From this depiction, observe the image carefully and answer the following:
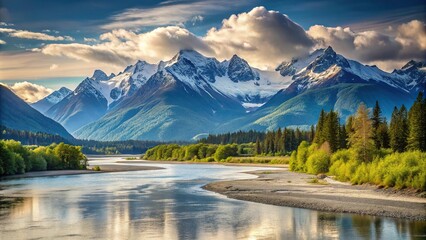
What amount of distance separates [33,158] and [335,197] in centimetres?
10592

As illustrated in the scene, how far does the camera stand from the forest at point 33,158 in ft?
439

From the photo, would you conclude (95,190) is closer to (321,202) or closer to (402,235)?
(321,202)

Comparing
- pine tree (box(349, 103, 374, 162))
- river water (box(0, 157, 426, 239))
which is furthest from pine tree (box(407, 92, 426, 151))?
river water (box(0, 157, 426, 239))

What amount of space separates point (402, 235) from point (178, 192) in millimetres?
47212

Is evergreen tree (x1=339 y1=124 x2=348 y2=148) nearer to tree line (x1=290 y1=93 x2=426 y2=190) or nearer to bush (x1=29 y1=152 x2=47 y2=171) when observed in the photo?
tree line (x1=290 y1=93 x2=426 y2=190)

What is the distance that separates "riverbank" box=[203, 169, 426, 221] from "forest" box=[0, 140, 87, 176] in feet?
196

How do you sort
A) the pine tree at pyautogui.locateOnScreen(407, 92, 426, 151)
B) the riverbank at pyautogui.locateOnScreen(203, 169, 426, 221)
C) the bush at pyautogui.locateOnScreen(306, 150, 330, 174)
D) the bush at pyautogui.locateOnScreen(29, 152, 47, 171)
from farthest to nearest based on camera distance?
the bush at pyautogui.locateOnScreen(29, 152, 47, 171) < the bush at pyautogui.locateOnScreen(306, 150, 330, 174) < the pine tree at pyautogui.locateOnScreen(407, 92, 426, 151) < the riverbank at pyautogui.locateOnScreen(203, 169, 426, 221)

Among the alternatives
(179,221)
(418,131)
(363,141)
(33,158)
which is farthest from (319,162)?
(33,158)

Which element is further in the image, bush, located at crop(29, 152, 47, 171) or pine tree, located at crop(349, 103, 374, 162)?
bush, located at crop(29, 152, 47, 171)

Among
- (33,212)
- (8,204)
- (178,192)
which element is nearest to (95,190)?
(178,192)

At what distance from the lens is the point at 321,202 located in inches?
2704

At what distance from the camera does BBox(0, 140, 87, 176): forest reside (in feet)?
439

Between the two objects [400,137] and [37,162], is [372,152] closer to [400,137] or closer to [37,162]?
[400,137]

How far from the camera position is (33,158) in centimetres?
15525
